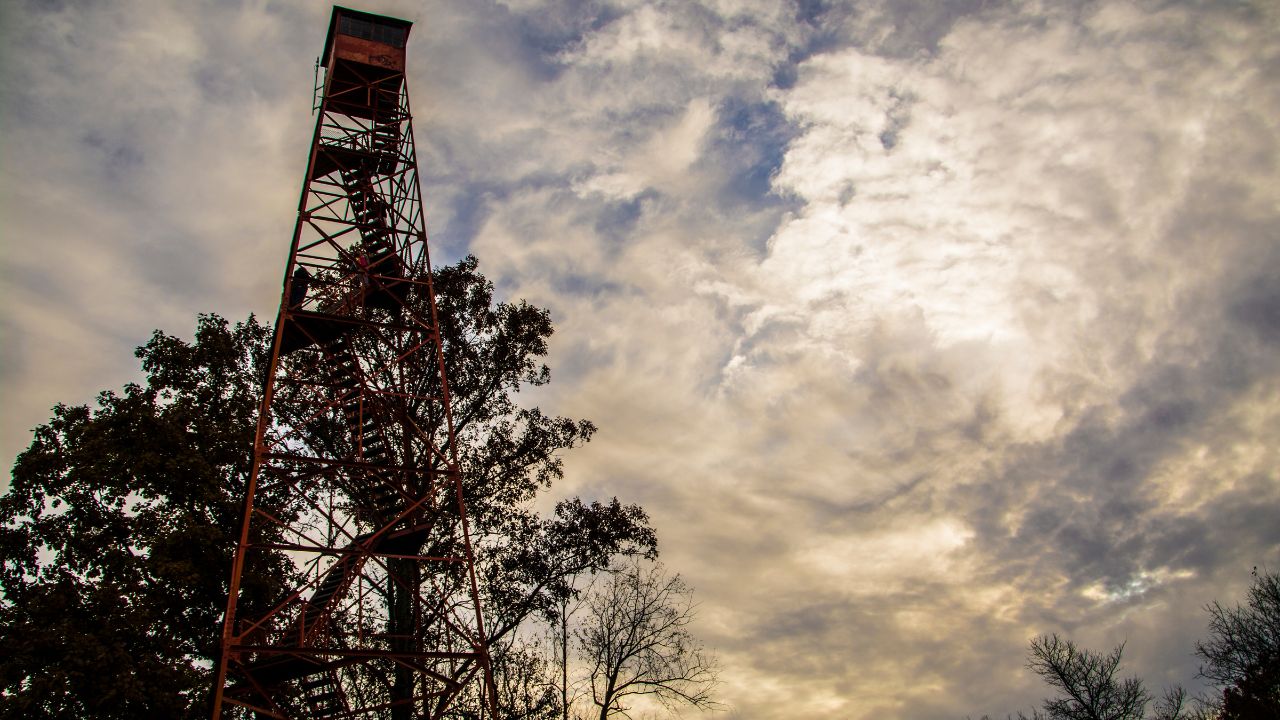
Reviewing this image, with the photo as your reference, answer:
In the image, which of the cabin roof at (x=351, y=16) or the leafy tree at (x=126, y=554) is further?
the cabin roof at (x=351, y=16)

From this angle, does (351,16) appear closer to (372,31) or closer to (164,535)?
(372,31)

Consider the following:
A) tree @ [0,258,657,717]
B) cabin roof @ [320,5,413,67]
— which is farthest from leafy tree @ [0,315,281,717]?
cabin roof @ [320,5,413,67]

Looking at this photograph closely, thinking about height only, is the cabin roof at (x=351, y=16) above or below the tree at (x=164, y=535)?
above

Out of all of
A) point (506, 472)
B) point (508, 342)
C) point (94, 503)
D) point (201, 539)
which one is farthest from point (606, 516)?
point (94, 503)

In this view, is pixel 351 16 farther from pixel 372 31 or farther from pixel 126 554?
pixel 126 554

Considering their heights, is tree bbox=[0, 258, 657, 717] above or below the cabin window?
below

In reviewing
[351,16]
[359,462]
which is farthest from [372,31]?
[359,462]

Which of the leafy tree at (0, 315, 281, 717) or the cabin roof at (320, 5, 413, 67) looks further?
the cabin roof at (320, 5, 413, 67)

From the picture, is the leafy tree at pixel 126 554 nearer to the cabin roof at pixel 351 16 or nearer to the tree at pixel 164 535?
the tree at pixel 164 535

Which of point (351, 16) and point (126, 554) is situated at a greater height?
point (351, 16)

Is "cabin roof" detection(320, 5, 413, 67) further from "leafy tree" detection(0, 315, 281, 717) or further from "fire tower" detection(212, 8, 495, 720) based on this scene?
"leafy tree" detection(0, 315, 281, 717)

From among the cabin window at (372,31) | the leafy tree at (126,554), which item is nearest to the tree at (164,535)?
the leafy tree at (126,554)

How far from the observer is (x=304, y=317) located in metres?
15.5

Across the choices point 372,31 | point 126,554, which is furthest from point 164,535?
point 372,31
